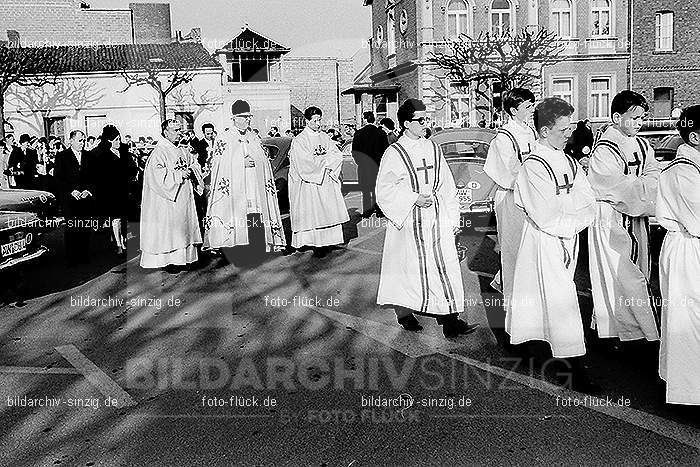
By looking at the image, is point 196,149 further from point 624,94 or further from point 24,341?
point 624,94

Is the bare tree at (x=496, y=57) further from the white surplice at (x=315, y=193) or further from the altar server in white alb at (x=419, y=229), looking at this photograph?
the altar server in white alb at (x=419, y=229)

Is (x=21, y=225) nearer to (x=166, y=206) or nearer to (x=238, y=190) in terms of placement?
(x=166, y=206)

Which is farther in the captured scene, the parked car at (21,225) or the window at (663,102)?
the window at (663,102)

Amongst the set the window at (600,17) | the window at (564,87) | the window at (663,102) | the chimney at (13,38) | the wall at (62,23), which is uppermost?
the wall at (62,23)

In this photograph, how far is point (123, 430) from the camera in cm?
537

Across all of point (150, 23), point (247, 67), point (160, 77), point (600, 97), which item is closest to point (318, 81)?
point (150, 23)

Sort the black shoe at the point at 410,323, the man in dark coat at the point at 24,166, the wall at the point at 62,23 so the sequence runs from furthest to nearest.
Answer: the wall at the point at 62,23 < the man in dark coat at the point at 24,166 < the black shoe at the point at 410,323

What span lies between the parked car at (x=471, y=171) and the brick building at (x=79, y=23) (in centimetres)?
4781

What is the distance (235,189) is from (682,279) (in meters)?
7.84

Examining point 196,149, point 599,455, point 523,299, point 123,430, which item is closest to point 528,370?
point 523,299

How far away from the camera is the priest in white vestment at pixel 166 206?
11156 millimetres

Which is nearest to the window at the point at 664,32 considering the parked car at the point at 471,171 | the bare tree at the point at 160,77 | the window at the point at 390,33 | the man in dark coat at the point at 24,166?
the window at the point at 390,33

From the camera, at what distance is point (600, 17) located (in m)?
42.9

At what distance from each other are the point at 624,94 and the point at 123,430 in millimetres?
4690
